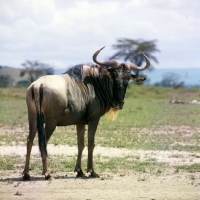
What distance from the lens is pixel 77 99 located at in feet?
27.6

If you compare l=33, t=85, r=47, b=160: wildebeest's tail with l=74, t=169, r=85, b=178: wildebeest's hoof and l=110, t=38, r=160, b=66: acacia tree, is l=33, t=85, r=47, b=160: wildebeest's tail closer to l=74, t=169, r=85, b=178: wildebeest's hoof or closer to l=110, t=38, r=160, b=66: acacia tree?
l=74, t=169, r=85, b=178: wildebeest's hoof

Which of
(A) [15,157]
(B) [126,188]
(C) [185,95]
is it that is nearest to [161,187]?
(B) [126,188]

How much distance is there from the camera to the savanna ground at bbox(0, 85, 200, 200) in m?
7.20

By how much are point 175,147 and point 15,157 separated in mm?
3483

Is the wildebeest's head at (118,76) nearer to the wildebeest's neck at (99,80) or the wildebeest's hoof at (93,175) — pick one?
the wildebeest's neck at (99,80)

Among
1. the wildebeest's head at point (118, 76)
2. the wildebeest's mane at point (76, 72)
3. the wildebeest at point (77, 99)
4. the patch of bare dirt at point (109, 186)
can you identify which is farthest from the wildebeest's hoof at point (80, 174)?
the wildebeest's mane at point (76, 72)

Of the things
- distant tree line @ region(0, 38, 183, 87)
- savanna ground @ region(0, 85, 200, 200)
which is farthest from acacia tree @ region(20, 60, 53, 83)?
savanna ground @ region(0, 85, 200, 200)

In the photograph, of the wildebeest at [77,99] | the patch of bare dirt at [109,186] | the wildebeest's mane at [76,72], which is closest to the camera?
the patch of bare dirt at [109,186]

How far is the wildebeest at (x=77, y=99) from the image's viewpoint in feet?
26.2

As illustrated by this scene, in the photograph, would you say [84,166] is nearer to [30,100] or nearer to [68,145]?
[30,100]

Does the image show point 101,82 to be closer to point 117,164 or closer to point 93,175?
point 93,175

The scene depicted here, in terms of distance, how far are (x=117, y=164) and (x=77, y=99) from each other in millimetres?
1670

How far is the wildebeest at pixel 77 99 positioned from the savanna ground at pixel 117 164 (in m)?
0.52

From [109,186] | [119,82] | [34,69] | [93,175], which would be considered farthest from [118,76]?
[34,69]
